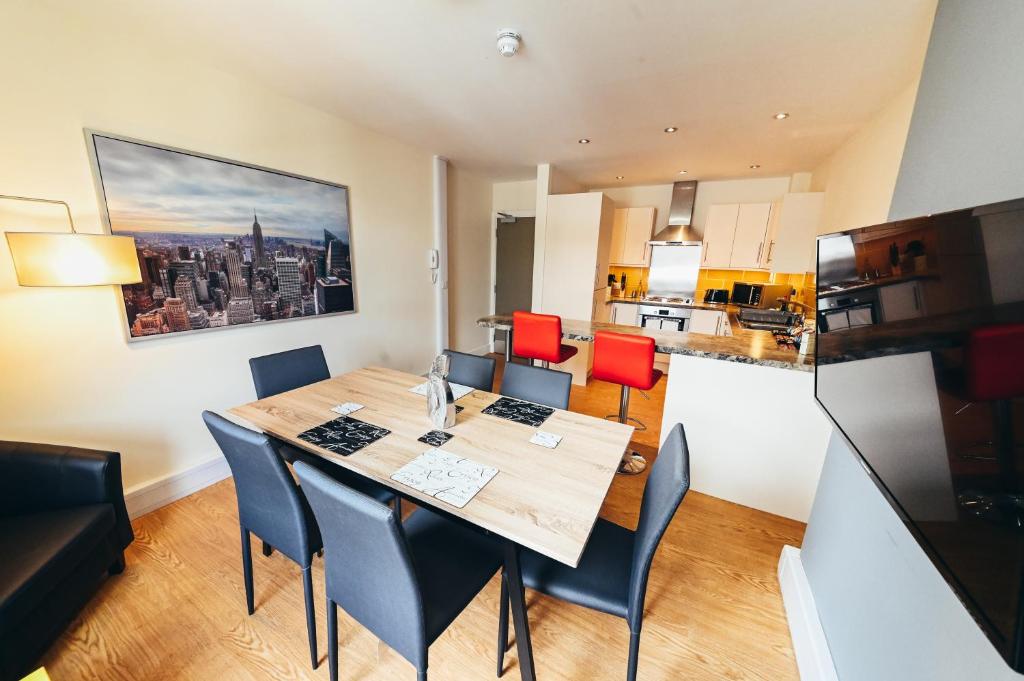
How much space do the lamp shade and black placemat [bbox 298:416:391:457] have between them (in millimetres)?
1160

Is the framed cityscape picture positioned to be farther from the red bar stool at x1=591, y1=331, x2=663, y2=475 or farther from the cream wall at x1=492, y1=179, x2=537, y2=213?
the cream wall at x1=492, y1=179, x2=537, y2=213

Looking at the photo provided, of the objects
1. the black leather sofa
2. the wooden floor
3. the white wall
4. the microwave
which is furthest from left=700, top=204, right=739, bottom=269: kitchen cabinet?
the black leather sofa

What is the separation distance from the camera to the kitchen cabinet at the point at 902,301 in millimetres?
731

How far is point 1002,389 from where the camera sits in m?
0.50

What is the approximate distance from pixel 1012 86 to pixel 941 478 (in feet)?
3.26

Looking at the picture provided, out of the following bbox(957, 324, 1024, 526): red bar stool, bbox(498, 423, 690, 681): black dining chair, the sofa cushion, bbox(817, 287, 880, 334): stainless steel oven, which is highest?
bbox(817, 287, 880, 334): stainless steel oven

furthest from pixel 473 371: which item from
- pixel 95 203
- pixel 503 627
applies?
pixel 95 203

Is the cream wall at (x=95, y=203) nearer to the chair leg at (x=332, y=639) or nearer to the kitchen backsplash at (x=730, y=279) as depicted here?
the chair leg at (x=332, y=639)

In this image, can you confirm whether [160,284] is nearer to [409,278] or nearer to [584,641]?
[409,278]

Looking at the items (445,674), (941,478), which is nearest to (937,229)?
(941,478)

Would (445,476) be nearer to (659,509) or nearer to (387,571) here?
(387,571)

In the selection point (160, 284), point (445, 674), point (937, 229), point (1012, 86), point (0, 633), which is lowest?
point (445, 674)

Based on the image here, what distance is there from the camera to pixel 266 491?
1.26m

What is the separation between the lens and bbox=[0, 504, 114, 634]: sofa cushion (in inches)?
44.6
